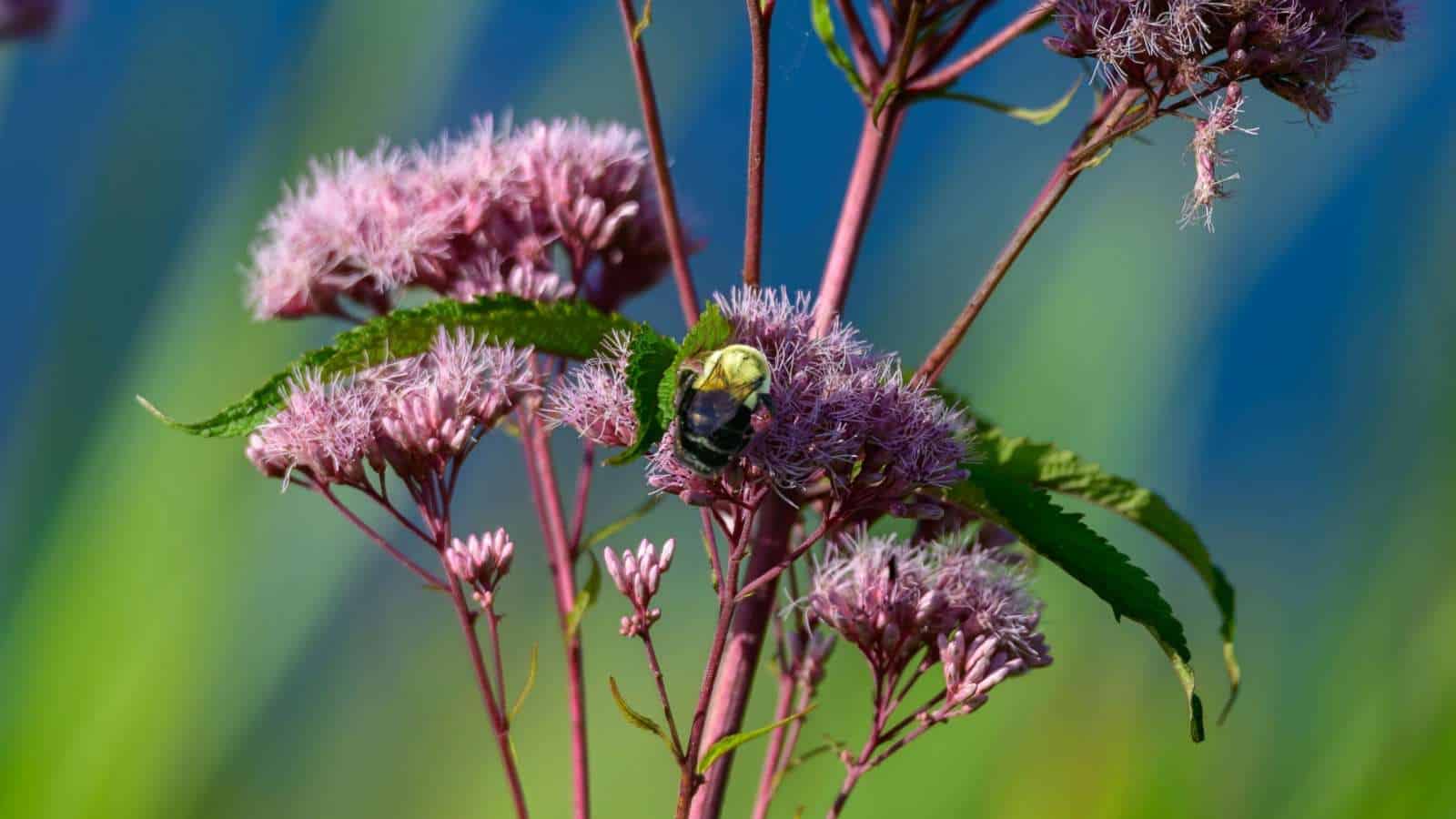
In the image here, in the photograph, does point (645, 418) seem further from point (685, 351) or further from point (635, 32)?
point (635, 32)

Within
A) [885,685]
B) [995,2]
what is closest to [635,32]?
[995,2]

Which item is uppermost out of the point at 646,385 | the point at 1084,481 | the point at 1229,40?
the point at 1229,40

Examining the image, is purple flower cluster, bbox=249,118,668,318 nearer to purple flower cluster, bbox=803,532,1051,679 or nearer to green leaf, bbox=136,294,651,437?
green leaf, bbox=136,294,651,437

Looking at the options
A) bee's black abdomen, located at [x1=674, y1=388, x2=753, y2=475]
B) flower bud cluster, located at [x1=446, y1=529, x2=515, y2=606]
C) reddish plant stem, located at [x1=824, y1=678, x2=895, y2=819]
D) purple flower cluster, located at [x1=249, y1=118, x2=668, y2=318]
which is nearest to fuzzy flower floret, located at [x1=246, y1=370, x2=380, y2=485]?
flower bud cluster, located at [x1=446, y1=529, x2=515, y2=606]

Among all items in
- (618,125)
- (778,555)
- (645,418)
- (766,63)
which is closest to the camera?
(645,418)

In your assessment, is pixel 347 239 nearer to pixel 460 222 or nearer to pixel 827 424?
pixel 460 222

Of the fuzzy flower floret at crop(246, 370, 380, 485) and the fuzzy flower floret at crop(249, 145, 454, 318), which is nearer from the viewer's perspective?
the fuzzy flower floret at crop(246, 370, 380, 485)

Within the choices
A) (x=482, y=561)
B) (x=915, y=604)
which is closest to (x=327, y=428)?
(x=482, y=561)
